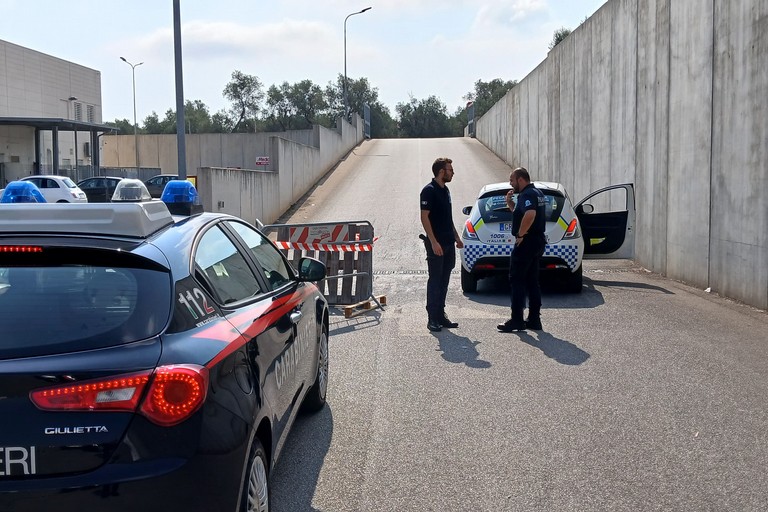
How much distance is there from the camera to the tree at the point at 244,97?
11275 cm

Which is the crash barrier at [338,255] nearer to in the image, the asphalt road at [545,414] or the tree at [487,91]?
the asphalt road at [545,414]

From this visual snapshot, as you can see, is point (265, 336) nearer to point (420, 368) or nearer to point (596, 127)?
point (420, 368)

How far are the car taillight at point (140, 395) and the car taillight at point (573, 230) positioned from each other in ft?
31.6

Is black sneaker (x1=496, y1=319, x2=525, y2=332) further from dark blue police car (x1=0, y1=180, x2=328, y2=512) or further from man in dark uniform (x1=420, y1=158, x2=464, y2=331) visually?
dark blue police car (x1=0, y1=180, x2=328, y2=512)

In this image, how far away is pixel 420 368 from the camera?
759 cm

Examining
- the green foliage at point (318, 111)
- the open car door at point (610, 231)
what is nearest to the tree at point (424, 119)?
the green foliage at point (318, 111)

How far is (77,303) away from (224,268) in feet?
3.43

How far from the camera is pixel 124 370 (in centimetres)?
292

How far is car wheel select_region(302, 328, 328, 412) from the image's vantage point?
5.96m

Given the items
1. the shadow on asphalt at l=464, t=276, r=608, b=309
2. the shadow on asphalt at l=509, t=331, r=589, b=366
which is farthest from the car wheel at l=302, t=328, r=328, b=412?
the shadow on asphalt at l=464, t=276, r=608, b=309

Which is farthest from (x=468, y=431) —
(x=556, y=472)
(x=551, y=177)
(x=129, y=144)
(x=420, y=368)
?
(x=129, y=144)

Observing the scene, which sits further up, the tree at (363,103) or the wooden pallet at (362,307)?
the tree at (363,103)

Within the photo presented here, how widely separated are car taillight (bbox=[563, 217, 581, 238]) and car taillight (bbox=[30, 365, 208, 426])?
9639 millimetres

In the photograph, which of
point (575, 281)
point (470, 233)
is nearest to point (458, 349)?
point (470, 233)
